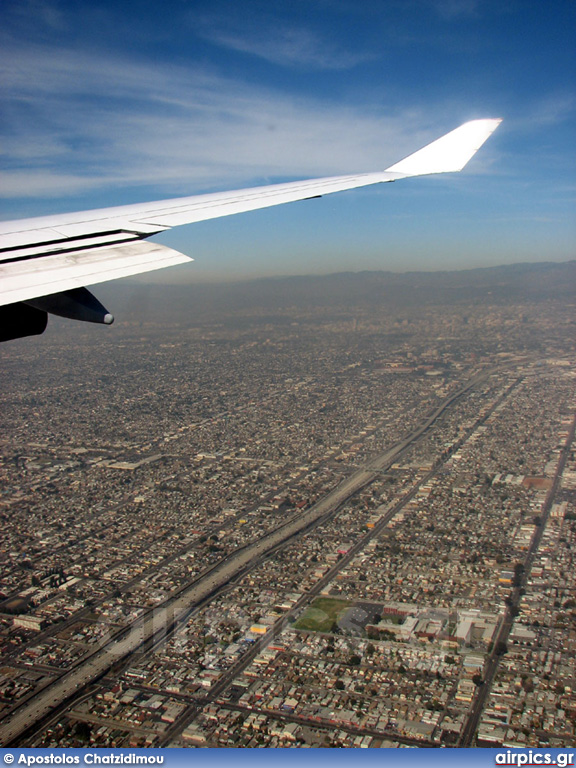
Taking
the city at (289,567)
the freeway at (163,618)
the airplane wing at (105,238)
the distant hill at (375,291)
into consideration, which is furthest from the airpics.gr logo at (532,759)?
the distant hill at (375,291)

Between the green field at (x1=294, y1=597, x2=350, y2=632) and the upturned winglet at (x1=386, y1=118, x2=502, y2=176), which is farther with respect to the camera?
the green field at (x1=294, y1=597, x2=350, y2=632)

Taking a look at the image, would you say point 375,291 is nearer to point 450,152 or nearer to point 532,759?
point 450,152

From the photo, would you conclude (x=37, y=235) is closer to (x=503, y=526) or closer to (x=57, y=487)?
(x=503, y=526)

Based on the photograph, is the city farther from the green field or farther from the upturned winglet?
the upturned winglet

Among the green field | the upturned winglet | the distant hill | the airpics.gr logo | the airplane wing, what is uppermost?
the distant hill

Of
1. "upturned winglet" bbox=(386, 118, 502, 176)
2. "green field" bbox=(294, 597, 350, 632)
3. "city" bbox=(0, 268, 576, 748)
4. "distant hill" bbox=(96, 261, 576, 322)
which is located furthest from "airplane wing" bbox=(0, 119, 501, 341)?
"distant hill" bbox=(96, 261, 576, 322)

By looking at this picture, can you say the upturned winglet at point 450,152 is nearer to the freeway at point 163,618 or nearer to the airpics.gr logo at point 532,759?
the airpics.gr logo at point 532,759
